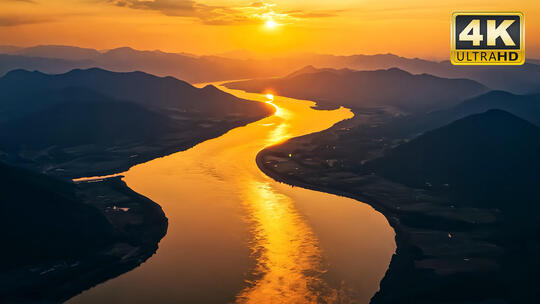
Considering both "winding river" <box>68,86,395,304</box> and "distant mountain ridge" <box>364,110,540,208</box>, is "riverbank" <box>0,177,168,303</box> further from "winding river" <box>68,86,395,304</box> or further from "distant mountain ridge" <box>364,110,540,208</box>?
"distant mountain ridge" <box>364,110,540,208</box>

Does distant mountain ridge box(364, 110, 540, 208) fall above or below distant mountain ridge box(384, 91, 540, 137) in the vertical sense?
below

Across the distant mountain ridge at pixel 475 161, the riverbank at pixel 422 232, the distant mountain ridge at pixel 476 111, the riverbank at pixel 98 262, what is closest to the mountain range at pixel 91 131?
Answer: the riverbank at pixel 98 262

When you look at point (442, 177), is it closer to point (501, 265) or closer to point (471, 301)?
point (501, 265)

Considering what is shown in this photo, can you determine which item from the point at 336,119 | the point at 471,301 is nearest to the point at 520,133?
the point at 471,301

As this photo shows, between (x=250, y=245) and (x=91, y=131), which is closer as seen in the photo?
(x=250, y=245)

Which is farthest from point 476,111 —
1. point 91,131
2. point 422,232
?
point 91,131

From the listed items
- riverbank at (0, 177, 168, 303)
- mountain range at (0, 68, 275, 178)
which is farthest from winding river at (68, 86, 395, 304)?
mountain range at (0, 68, 275, 178)

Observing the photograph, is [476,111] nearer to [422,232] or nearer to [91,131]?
[422,232]
